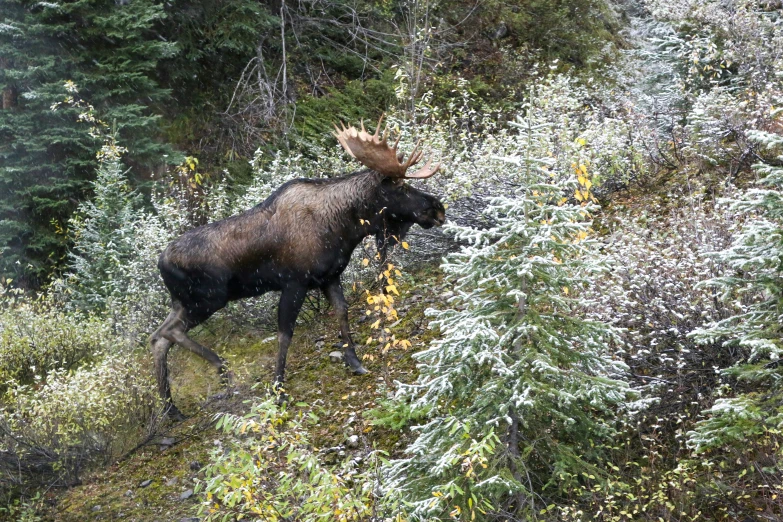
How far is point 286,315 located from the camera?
7.54m

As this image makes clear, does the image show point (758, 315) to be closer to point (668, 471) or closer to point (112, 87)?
point (668, 471)

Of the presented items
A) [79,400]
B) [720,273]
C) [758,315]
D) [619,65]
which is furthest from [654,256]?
[619,65]

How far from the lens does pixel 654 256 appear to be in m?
6.34

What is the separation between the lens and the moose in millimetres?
7535

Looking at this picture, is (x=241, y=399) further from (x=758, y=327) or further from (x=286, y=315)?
(x=758, y=327)

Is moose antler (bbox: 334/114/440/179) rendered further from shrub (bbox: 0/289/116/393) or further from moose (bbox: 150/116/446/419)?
shrub (bbox: 0/289/116/393)

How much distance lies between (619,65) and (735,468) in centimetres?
1053

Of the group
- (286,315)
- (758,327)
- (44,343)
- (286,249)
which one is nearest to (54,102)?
(44,343)

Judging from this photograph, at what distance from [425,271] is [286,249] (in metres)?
2.20

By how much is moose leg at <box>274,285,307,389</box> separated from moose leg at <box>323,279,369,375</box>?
0.29 m

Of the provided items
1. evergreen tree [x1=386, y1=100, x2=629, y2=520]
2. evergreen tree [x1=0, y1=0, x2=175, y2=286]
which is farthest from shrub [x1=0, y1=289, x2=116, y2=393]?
evergreen tree [x1=386, y1=100, x2=629, y2=520]

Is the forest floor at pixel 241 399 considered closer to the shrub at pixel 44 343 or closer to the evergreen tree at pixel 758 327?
the shrub at pixel 44 343

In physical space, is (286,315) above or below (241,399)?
above

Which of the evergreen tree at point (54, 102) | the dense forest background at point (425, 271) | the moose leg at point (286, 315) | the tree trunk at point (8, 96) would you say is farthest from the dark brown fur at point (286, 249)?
the tree trunk at point (8, 96)
